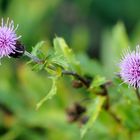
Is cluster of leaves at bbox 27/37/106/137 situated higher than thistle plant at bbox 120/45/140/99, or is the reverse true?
cluster of leaves at bbox 27/37/106/137

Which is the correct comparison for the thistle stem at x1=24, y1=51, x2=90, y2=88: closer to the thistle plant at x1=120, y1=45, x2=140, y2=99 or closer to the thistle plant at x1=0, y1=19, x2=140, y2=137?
the thistle plant at x1=0, y1=19, x2=140, y2=137

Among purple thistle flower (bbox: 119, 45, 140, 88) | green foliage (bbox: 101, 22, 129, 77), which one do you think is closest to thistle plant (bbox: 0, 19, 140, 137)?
purple thistle flower (bbox: 119, 45, 140, 88)

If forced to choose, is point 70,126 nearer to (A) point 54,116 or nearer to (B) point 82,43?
(A) point 54,116

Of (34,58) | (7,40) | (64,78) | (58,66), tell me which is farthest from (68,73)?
(64,78)

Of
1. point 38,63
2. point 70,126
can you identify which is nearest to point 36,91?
point 70,126

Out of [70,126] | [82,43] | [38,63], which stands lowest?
[38,63]

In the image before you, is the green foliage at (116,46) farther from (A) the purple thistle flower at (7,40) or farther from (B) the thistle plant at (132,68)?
(A) the purple thistle flower at (7,40)

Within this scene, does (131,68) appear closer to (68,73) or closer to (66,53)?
(68,73)
